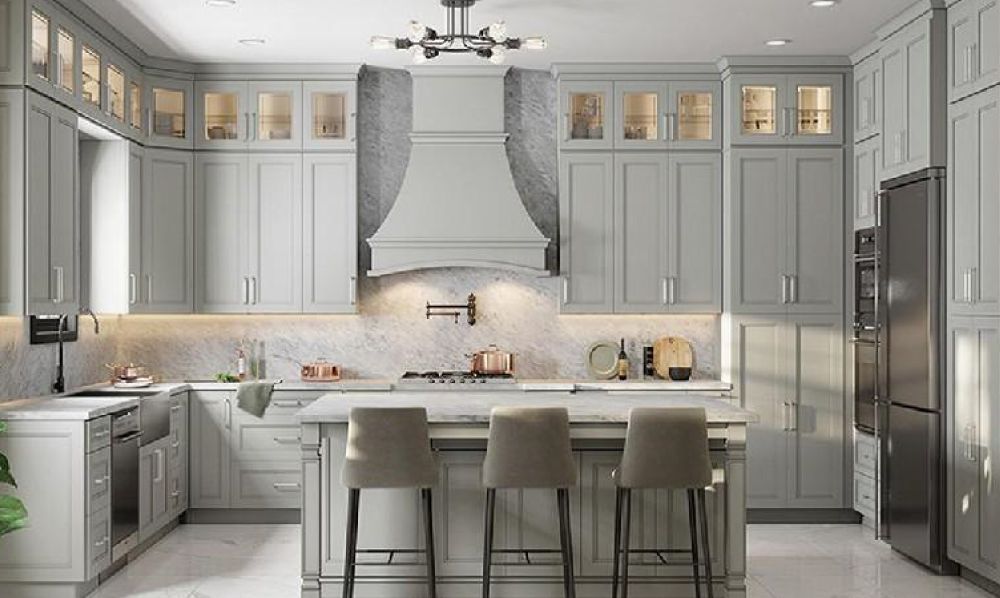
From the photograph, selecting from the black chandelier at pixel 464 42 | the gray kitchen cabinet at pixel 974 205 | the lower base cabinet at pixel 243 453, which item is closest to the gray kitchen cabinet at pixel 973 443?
the gray kitchen cabinet at pixel 974 205

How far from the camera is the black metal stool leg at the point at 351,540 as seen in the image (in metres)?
5.20

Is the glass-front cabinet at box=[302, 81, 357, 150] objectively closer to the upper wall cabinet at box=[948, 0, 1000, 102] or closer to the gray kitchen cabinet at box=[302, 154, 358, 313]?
the gray kitchen cabinet at box=[302, 154, 358, 313]

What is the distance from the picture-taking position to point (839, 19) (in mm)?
6996

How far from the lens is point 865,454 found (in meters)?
7.71

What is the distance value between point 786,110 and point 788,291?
1.22m

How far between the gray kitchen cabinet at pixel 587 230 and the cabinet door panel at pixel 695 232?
1.40 feet

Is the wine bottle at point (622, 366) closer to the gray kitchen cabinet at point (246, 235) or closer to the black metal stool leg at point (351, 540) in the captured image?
the gray kitchen cabinet at point (246, 235)

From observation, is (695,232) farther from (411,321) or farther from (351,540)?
(351,540)

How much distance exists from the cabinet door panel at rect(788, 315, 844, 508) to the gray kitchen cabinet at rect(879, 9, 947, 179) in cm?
130

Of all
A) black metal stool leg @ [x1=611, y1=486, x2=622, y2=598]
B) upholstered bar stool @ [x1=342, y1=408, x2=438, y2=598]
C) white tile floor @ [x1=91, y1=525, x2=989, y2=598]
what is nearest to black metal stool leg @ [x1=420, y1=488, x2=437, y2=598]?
upholstered bar stool @ [x1=342, y1=408, x2=438, y2=598]

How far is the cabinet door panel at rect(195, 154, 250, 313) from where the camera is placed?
816 cm

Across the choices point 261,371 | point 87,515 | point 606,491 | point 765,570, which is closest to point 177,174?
point 261,371

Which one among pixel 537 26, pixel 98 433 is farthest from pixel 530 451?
pixel 537 26

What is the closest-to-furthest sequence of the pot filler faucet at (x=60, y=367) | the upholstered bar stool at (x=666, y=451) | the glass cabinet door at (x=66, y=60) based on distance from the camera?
the upholstered bar stool at (x=666, y=451)
the glass cabinet door at (x=66, y=60)
the pot filler faucet at (x=60, y=367)
